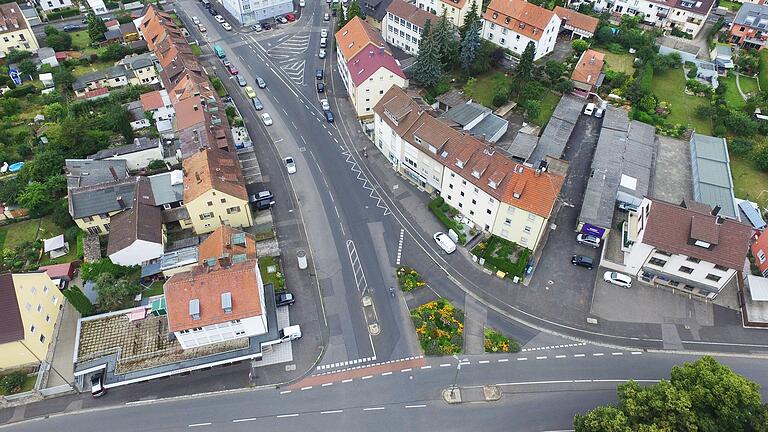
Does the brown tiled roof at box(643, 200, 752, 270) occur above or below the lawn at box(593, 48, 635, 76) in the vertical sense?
below

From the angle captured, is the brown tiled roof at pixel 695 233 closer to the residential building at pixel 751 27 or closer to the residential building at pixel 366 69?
the residential building at pixel 366 69

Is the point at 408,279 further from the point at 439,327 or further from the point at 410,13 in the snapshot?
the point at 410,13

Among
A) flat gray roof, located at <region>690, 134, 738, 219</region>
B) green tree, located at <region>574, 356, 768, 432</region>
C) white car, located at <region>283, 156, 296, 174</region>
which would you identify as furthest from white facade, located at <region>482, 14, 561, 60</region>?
green tree, located at <region>574, 356, 768, 432</region>

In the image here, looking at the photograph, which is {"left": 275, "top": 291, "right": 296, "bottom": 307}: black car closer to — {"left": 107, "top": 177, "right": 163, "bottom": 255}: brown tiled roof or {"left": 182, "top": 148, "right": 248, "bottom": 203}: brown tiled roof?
{"left": 182, "top": 148, "right": 248, "bottom": 203}: brown tiled roof

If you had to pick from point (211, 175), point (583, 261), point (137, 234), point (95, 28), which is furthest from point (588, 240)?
point (95, 28)

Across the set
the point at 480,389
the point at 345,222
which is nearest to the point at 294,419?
the point at 480,389

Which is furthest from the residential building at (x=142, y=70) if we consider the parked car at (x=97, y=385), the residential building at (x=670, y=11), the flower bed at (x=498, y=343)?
the residential building at (x=670, y=11)
